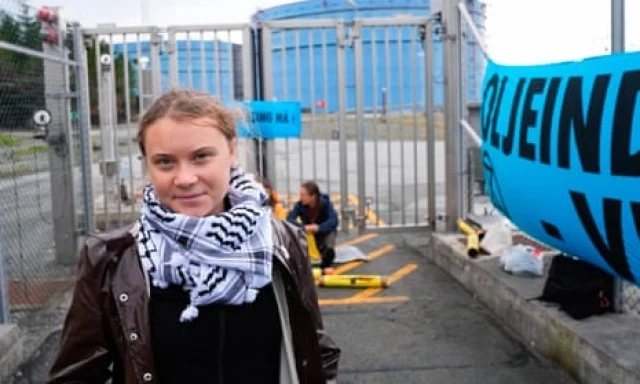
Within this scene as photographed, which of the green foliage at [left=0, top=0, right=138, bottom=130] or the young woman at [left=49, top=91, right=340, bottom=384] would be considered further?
the green foliage at [left=0, top=0, right=138, bottom=130]

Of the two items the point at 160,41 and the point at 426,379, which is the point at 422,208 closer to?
the point at 160,41

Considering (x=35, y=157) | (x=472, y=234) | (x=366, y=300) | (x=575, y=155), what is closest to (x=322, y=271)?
(x=366, y=300)

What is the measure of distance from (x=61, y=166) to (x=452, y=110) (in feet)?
12.9

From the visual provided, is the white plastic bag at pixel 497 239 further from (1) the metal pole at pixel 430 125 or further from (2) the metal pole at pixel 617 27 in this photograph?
(2) the metal pole at pixel 617 27

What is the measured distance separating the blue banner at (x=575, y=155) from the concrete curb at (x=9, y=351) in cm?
318

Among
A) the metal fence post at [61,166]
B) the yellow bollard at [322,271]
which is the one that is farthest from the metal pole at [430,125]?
the metal fence post at [61,166]

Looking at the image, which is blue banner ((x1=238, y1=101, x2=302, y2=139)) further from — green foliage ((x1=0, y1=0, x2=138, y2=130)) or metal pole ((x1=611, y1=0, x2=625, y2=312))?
metal pole ((x1=611, y1=0, x2=625, y2=312))

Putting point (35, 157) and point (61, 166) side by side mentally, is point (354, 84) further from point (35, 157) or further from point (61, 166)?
point (35, 157)

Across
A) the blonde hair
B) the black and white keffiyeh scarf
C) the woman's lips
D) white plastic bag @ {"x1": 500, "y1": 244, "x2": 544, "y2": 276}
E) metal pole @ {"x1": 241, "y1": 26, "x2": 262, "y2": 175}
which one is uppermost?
metal pole @ {"x1": 241, "y1": 26, "x2": 262, "y2": 175}

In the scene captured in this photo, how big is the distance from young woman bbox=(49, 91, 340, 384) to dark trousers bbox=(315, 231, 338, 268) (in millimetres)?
5684

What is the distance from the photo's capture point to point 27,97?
6082mm

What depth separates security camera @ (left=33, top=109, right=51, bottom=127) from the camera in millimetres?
6307

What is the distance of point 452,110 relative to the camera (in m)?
7.96

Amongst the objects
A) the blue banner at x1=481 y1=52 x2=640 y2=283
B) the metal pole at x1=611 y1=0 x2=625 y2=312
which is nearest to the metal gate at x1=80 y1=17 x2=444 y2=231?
the blue banner at x1=481 y1=52 x2=640 y2=283
